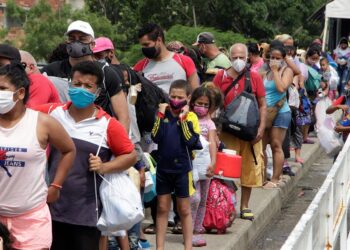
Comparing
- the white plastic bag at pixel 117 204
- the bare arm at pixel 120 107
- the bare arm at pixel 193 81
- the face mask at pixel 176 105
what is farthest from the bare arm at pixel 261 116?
the white plastic bag at pixel 117 204

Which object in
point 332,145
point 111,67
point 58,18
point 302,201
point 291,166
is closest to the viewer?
point 111,67

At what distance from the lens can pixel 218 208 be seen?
360 inches

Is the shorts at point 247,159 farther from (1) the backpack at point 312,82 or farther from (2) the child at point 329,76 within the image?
(2) the child at point 329,76

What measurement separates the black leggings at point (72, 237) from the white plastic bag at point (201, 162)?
2506 millimetres

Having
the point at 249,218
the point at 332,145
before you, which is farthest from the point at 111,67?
the point at 332,145

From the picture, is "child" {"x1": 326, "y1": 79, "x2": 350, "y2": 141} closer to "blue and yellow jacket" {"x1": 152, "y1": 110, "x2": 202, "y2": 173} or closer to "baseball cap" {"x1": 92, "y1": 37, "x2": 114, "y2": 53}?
"blue and yellow jacket" {"x1": 152, "y1": 110, "x2": 202, "y2": 173}

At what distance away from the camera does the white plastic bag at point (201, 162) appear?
8469 millimetres

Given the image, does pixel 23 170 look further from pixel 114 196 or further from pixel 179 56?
pixel 179 56

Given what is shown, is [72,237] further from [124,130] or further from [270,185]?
[270,185]

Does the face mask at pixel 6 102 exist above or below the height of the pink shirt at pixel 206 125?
above

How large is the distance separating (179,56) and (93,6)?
33813mm

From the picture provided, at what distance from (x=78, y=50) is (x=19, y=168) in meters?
1.60

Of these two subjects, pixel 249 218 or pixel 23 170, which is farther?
pixel 249 218

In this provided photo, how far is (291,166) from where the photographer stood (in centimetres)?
1422
